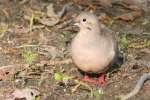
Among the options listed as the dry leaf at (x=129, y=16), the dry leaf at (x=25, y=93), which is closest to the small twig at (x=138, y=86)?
the dry leaf at (x=25, y=93)

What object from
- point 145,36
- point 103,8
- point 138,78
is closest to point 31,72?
point 138,78

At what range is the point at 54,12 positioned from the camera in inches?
340

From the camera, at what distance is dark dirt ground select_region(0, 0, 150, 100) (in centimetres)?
636

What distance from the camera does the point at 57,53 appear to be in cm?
729

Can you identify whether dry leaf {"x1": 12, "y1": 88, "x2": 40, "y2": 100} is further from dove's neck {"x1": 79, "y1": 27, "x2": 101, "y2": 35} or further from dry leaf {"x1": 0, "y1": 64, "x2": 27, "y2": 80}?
dove's neck {"x1": 79, "y1": 27, "x2": 101, "y2": 35}

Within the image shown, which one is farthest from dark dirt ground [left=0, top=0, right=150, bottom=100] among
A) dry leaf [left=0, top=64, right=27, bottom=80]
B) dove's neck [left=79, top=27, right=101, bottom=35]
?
dove's neck [left=79, top=27, right=101, bottom=35]

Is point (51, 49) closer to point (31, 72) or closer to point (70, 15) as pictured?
point (31, 72)

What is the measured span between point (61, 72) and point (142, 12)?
2439 millimetres

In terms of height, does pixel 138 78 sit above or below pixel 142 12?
below

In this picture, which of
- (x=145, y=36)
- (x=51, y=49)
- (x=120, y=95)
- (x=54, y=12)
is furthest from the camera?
(x=54, y=12)

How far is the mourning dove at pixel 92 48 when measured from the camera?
619 cm

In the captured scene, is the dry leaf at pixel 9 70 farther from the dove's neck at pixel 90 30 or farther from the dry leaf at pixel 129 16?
the dry leaf at pixel 129 16

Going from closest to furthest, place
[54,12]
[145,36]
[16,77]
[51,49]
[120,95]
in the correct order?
[120,95]
[16,77]
[51,49]
[145,36]
[54,12]

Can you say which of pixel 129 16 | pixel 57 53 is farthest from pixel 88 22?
pixel 129 16
